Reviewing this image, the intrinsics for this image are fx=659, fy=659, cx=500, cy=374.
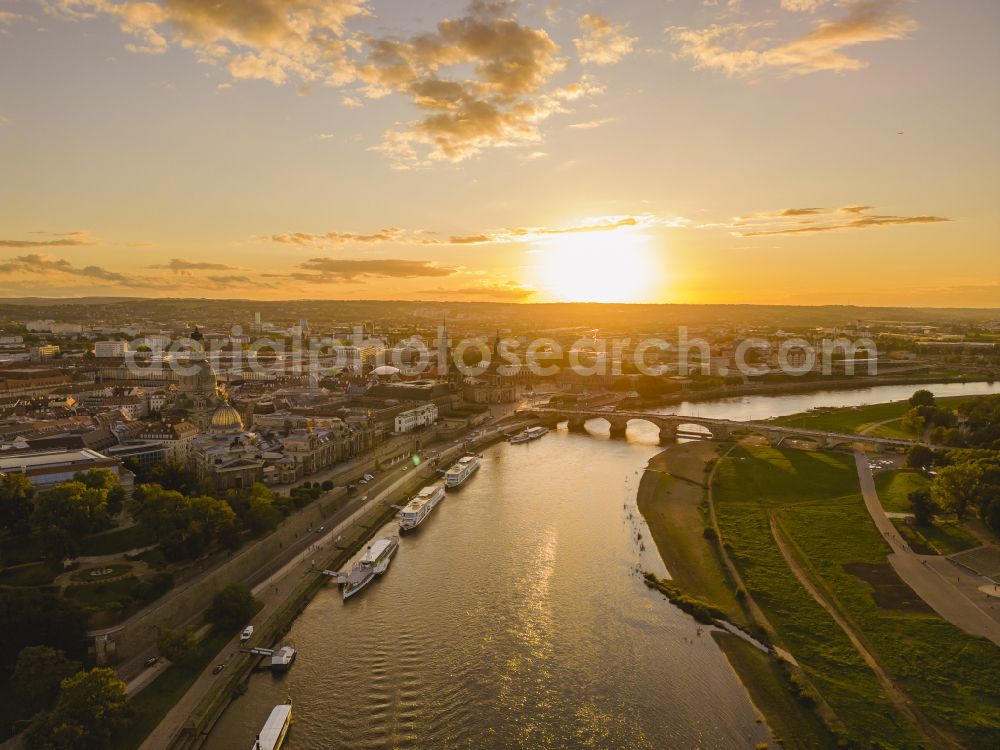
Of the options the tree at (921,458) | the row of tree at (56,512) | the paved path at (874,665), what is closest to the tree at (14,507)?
the row of tree at (56,512)

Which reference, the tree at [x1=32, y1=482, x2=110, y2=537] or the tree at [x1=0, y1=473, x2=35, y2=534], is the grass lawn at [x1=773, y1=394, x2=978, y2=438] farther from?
the tree at [x1=0, y1=473, x2=35, y2=534]

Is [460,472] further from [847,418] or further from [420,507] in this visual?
[847,418]

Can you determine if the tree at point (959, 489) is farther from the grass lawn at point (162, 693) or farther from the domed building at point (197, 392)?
the domed building at point (197, 392)

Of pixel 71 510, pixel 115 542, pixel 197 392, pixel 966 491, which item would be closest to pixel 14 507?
pixel 71 510

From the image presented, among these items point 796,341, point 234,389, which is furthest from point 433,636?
point 796,341

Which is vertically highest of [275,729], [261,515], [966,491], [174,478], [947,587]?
[174,478]
